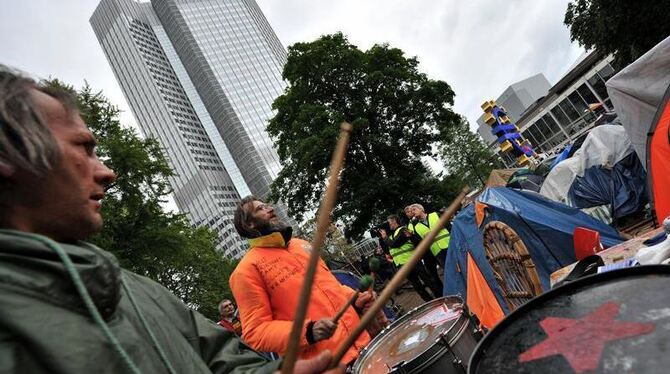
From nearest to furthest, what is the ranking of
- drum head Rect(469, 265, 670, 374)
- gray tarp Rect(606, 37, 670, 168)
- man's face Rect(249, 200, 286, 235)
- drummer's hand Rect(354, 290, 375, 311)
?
drum head Rect(469, 265, 670, 374), drummer's hand Rect(354, 290, 375, 311), man's face Rect(249, 200, 286, 235), gray tarp Rect(606, 37, 670, 168)

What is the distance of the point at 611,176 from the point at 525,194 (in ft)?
12.6

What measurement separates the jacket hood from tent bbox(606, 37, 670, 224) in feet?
17.9

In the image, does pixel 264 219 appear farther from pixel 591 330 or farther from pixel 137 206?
pixel 137 206

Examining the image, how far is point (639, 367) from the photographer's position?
0.92 metres

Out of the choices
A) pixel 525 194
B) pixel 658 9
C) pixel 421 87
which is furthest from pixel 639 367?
pixel 421 87

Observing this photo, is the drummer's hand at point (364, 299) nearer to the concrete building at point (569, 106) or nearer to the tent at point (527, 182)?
the tent at point (527, 182)

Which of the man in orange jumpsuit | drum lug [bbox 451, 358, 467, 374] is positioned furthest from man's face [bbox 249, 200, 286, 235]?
drum lug [bbox 451, 358, 467, 374]

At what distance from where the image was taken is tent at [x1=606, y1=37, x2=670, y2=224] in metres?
4.56

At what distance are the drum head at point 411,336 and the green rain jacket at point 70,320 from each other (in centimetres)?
191

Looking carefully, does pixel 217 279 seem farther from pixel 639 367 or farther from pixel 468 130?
pixel 468 130

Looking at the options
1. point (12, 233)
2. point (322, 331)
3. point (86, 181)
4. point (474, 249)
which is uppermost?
point (86, 181)

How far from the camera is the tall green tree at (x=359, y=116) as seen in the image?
2300 cm

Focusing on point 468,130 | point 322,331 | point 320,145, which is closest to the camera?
Result: point 322,331

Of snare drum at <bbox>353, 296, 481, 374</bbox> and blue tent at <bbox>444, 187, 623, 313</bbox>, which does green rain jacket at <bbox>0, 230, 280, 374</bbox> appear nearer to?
snare drum at <bbox>353, 296, 481, 374</bbox>
